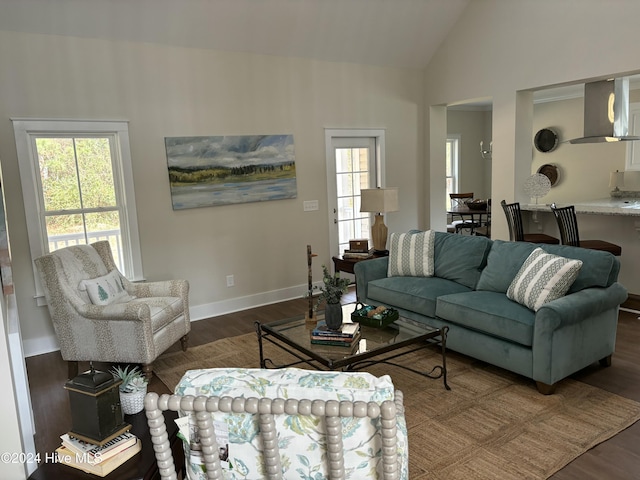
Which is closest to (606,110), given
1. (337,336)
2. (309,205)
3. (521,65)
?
(521,65)

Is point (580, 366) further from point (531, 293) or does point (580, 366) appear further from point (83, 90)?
point (83, 90)

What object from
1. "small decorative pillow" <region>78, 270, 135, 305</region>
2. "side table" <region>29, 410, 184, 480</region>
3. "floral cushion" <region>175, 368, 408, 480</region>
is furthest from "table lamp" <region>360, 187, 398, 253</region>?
"floral cushion" <region>175, 368, 408, 480</region>

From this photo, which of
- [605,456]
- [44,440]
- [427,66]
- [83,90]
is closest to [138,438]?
[44,440]

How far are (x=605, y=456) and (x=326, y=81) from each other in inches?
182

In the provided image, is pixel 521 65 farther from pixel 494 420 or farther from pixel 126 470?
pixel 126 470

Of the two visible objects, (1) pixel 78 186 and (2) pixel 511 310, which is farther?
(1) pixel 78 186

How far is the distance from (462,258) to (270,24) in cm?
299

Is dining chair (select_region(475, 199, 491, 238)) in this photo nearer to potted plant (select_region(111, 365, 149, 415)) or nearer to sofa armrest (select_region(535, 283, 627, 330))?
sofa armrest (select_region(535, 283, 627, 330))

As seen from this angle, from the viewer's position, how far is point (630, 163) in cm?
768

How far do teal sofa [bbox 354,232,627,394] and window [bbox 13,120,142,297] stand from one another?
2507mm

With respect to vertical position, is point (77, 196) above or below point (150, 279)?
above

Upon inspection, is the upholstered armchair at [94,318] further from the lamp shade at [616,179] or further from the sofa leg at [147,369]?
the lamp shade at [616,179]

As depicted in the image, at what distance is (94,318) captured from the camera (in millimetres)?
→ 3639

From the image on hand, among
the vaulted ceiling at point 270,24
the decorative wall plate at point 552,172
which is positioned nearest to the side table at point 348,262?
the vaulted ceiling at point 270,24
